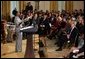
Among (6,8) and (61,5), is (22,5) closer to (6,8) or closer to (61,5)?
(6,8)

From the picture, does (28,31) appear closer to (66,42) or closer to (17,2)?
(66,42)

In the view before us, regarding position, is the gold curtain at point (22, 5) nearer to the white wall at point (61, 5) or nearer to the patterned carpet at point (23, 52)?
the white wall at point (61, 5)

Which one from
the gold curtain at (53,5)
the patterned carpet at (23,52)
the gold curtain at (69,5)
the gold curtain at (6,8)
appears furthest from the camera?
the gold curtain at (69,5)

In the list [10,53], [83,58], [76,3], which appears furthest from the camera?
[76,3]

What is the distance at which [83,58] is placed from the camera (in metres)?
5.90

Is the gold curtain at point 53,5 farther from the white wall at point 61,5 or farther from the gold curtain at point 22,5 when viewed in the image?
the gold curtain at point 22,5

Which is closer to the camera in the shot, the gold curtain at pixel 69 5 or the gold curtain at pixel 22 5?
the gold curtain at pixel 22 5

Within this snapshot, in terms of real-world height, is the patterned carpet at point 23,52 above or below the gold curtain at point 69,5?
→ below

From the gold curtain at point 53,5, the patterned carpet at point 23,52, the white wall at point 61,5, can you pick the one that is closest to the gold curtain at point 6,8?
the gold curtain at point 53,5

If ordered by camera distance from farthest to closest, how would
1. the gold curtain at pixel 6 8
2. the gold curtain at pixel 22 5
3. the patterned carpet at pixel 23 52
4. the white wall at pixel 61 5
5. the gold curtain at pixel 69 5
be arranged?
the gold curtain at pixel 69 5
the white wall at pixel 61 5
the gold curtain at pixel 22 5
the gold curtain at pixel 6 8
the patterned carpet at pixel 23 52

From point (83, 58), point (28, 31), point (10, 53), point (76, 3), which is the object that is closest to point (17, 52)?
point (10, 53)

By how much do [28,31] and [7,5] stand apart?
35.9 feet

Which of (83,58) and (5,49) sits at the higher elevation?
(83,58)

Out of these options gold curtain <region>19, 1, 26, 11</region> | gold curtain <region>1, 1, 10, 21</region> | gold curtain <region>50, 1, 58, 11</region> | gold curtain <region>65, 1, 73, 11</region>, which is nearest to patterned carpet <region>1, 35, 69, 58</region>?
gold curtain <region>1, 1, 10, 21</region>
